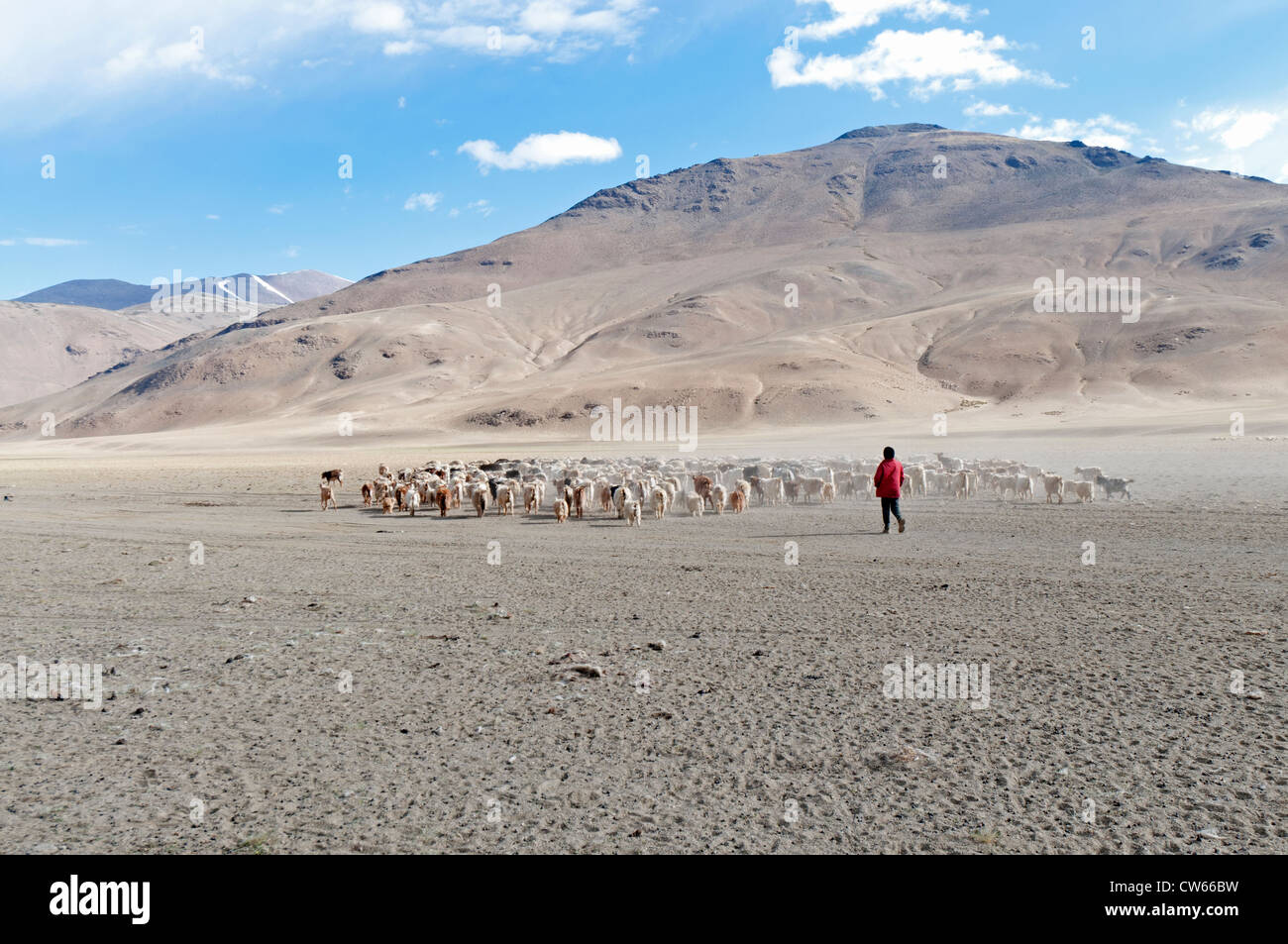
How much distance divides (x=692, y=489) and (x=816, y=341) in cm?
8724

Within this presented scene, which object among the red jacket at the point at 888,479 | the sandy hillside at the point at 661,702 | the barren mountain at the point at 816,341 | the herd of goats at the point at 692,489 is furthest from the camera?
the barren mountain at the point at 816,341

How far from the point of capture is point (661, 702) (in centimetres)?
676

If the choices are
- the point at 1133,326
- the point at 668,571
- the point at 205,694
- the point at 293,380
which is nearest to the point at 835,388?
the point at 1133,326

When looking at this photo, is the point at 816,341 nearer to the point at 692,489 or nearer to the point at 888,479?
the point at 692,489

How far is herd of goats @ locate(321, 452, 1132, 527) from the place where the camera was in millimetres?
20500

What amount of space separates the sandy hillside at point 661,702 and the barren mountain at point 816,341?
6887 cm

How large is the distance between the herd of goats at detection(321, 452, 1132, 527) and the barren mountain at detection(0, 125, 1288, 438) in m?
55.4

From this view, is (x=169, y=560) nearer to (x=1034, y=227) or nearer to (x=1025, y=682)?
(x=1025, y=682)

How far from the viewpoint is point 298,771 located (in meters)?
5.55

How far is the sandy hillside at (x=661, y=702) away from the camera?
4.80 meters

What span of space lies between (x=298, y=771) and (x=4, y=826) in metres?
1.51

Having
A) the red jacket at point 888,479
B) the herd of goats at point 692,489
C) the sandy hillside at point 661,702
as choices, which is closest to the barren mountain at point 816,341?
the herd of goats at point 692,489

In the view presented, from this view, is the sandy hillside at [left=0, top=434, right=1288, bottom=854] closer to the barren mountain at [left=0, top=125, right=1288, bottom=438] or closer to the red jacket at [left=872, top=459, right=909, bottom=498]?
the red jacket at [left=872, top=459, right=909, bottom=498]

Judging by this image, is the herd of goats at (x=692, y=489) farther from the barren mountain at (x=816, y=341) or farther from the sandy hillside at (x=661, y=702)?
the barren mountain at (x=816, y=341)
